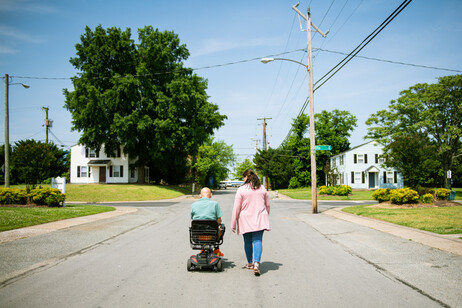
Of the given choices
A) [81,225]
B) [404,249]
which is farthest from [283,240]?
[81,225]

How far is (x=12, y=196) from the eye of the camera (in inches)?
682

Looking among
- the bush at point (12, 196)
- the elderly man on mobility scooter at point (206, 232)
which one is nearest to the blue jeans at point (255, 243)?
the elderly man on mobility scooter at point (206, 232)

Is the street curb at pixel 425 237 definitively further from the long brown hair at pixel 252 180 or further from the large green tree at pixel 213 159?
the large green tree at pixel 213 159

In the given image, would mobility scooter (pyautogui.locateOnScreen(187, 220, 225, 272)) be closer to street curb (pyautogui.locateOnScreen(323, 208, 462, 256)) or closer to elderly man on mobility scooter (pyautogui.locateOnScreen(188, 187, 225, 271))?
elderly man on mobility scooter (pyautogui.locateOnScreen(188, 187, 225, 271))

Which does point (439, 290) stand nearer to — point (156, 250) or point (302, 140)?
point (156, 250)

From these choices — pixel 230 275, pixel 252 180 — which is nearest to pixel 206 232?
pixel 230 275

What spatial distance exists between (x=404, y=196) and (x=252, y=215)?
16035 mm

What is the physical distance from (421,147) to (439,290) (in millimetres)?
18238

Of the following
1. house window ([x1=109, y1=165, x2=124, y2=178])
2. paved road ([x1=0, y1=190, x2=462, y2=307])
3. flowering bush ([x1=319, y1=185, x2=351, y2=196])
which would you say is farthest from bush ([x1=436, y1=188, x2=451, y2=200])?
house window ([x1=109, y1=165, x2=124, y2=178])

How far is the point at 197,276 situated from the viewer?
5.57 metres

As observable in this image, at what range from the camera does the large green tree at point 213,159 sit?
4992cm

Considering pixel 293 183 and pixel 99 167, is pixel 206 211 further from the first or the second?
pixel 293 183

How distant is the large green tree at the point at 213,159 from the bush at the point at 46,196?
103 ft

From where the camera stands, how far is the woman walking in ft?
18.3
